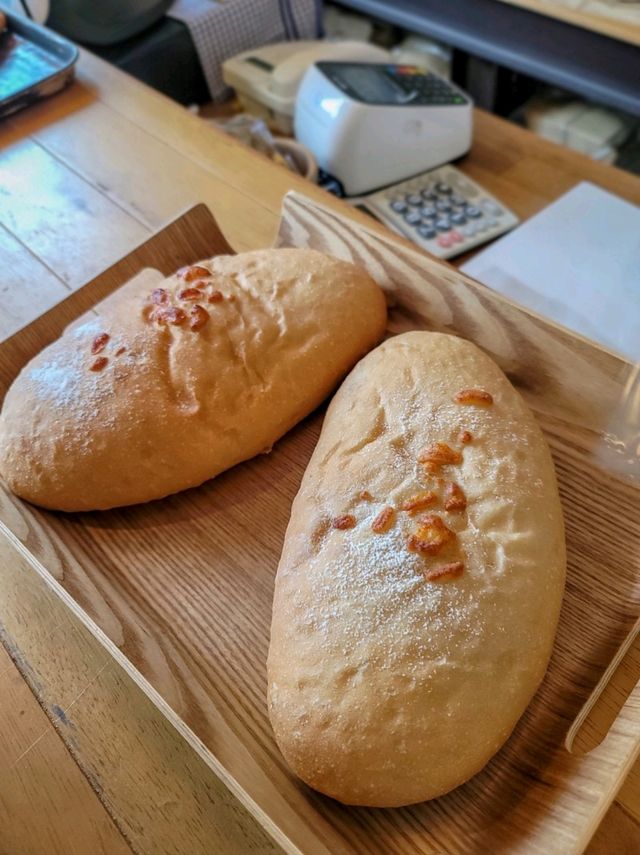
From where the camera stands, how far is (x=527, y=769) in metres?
0.72

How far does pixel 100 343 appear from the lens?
1028 millimetres

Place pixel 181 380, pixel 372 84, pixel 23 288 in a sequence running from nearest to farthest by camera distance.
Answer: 1. pixel 181 380
2. pixel 23 288
3. pixel 372 84

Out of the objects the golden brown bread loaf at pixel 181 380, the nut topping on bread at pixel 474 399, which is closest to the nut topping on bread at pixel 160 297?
the golden brown bread loaf at pixel 181 380

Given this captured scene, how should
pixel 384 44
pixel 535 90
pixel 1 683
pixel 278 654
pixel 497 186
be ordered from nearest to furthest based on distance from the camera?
1. pixel 278 654
2. pixel 1 683
3. pixel 497 186
4. pixel 535 90
5. pixel 384 44

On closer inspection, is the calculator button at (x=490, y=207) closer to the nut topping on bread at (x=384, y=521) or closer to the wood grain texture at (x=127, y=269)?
the wood grain texture at (x=127, y=269)

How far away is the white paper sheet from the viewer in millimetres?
1278

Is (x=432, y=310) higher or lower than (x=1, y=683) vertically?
higher

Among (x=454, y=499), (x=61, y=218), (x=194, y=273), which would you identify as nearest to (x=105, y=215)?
(x=61, y=218)

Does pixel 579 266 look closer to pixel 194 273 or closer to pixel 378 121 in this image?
pixel 378 121

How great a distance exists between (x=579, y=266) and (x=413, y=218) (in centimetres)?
36

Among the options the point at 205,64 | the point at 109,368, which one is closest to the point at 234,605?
the point at 109,368

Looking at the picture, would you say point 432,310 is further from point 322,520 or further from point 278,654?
point 278,654

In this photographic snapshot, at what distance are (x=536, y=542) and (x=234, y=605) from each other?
39cm

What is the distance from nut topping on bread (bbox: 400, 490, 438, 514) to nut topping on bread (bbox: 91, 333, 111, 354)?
1.68ft
